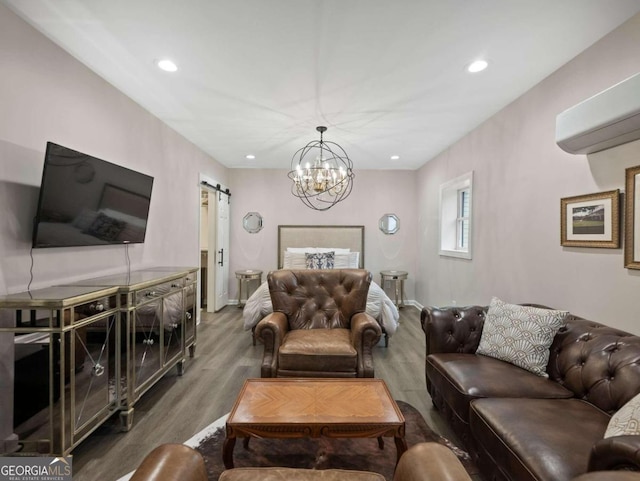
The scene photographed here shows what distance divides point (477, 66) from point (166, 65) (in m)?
2.48

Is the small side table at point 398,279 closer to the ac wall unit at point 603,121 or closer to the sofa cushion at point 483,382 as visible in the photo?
the sofa cushion at point 483,382

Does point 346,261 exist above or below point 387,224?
below

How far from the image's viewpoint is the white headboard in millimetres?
5887

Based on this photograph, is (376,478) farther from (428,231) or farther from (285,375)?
(428,231)

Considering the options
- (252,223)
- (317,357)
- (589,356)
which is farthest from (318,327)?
(252,223)

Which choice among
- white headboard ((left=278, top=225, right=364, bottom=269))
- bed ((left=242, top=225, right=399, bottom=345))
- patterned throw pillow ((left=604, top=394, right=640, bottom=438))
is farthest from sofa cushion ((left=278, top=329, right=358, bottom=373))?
white headboard ((left=278, top=225, right=364, bottom=269))

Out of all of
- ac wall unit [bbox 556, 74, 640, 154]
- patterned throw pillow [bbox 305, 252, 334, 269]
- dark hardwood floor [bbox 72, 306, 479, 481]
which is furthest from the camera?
patterned throw pillow [bbox 305, 252, 334, 269]

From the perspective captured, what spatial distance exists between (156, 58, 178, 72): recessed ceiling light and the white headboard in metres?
3.68

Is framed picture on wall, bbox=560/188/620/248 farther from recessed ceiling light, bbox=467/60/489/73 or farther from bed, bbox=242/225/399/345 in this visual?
bed, bbox=242/225/399/345

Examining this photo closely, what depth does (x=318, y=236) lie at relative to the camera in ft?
19.3

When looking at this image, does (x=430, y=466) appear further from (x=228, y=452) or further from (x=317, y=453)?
(x=317, y=453)

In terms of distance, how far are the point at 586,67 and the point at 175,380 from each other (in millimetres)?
4289

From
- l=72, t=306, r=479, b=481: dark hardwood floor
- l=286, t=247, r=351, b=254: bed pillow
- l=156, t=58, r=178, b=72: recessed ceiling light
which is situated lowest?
l=72, t=306, r=479, b=481: dark hardwood floor

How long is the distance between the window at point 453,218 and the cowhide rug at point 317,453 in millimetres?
2922
